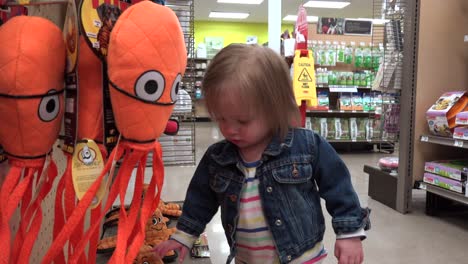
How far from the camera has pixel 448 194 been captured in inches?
104

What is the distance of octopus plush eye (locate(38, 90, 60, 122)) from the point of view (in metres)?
0.66

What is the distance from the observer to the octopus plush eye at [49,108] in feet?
2.16

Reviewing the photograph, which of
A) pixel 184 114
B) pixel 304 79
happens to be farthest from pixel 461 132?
pixel 184 114

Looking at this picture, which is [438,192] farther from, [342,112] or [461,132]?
[342,112]

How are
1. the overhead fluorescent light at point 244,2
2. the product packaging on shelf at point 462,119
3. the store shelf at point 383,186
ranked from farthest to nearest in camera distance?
the overhead fluorescent light at point 244,2 → the store shelf at point 383,186 → the product packaging on shelf at point 462,119

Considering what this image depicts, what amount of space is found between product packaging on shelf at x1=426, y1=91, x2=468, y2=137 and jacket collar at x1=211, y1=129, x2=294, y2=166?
81.8 inches

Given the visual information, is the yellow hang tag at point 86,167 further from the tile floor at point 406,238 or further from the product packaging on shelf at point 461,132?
the product packaging on shelf at point 461,132

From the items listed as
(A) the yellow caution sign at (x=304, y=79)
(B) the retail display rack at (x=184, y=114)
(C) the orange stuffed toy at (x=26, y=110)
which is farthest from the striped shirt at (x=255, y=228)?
(A) the yellow caution sign at (x=304, y=79)

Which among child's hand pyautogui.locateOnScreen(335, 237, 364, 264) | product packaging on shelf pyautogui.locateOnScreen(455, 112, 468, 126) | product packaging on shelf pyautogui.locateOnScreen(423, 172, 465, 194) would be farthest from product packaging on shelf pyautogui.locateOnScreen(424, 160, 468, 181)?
child's hand pyautogui.locateOnScreen(335, 237, 364, 264)

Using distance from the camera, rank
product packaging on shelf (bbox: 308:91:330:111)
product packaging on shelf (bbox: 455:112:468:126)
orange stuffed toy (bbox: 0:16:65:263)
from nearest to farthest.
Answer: orange stuffed toy (bbox: 0:16:65:263)
product packaging on shelf (bbox: 455:112:468:126)
product packaging on shelf (bbox: 308:91:330:111)

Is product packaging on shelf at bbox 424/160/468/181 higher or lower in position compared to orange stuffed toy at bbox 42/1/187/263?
lower

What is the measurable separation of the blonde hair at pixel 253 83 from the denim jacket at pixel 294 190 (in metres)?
0.06

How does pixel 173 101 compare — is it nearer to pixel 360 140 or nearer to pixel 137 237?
pixel 137 237

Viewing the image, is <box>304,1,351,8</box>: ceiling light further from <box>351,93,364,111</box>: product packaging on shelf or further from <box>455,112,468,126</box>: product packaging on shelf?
<box>455,112,468,126</box>: product packaging on shelf
